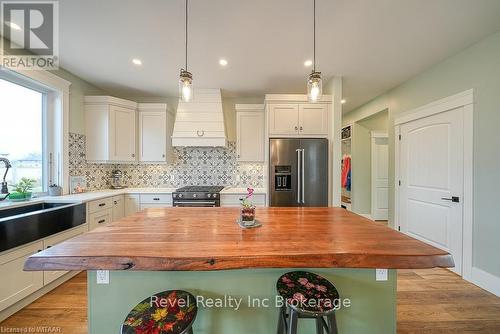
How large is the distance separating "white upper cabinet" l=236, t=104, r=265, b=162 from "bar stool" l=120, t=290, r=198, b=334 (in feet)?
8.58

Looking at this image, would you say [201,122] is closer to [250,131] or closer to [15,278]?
[250,131]

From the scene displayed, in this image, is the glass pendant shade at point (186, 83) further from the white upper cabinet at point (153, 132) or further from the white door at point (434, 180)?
the white door at point (434, 180)

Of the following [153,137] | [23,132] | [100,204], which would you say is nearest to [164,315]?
[100,204]

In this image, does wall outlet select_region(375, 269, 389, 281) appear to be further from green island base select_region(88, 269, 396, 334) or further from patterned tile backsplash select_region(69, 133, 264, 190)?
patterned tile backsplash select_region(69, 133, 264, 190)

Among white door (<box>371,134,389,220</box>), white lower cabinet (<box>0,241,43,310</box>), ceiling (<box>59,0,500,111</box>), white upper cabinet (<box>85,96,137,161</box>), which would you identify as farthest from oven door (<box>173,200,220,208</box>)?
white door (<box>371,134,389,220</box>)

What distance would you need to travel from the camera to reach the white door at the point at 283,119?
9.91ft

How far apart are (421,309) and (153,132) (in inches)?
165

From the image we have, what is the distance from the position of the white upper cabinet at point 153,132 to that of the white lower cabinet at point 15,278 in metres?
1.87

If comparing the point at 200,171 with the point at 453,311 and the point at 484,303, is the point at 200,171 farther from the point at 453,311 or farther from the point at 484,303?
the point at 484,303

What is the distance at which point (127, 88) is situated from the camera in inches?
133

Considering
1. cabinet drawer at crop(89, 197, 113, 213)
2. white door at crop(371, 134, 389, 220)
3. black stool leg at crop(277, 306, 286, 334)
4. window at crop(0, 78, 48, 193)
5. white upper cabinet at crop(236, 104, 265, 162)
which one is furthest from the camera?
white door at crop(371, 134, 389, 220)

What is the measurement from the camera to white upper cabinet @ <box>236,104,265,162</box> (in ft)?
11.2

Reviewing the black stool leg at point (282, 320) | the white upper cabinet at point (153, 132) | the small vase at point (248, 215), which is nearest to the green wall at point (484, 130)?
the black stool leg at point (282, 320)

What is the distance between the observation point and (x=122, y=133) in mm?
3268
